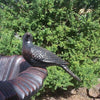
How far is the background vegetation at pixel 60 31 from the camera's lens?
10.3ft

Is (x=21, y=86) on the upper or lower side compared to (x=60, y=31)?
lower

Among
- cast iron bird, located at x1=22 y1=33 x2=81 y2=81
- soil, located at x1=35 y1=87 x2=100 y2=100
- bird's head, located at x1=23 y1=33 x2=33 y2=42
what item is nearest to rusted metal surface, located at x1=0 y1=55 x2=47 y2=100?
cast iron bird, located at x1=22 y1=33 x2=81 y2=81

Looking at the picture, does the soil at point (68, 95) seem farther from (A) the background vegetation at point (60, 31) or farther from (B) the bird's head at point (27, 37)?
(B) the bird's head at point (27, 37)

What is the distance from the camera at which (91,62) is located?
11.3ft

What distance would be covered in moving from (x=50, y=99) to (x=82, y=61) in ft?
4.15

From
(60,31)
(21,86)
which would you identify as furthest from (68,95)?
(21,86)

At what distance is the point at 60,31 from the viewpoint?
3.21 meters

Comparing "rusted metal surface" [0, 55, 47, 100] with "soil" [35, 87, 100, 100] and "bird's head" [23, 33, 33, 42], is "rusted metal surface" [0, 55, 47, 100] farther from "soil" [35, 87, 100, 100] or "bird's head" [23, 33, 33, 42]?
"soil" [35, 87, 100, 100]

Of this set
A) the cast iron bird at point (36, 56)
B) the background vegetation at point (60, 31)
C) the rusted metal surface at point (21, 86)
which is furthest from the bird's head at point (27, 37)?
the background vegetation at point (60, 31)

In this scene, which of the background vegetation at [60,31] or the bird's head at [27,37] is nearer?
the bird's head at [27,37]

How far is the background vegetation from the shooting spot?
313cm

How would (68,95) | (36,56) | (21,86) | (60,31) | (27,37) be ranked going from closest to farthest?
(21,86) < (36,56) < (27,37) < (60,31) < (68,95)

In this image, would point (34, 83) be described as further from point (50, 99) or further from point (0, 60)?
point (50, 99)

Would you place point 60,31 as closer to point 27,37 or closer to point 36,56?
point 27,37
